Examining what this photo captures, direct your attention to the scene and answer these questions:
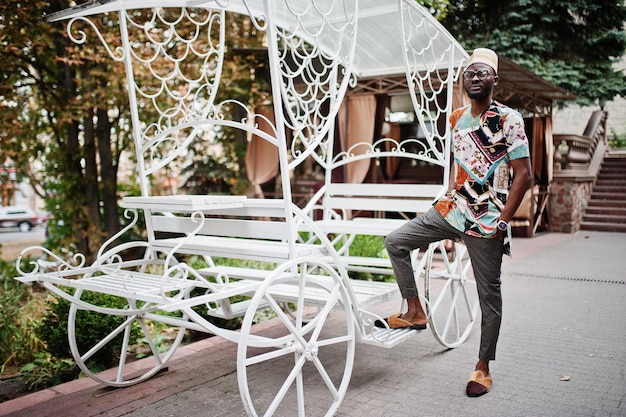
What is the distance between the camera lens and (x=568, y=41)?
17.4 m

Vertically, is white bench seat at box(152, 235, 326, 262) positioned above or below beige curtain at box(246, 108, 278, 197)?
below

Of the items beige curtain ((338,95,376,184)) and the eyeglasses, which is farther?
beige curtain ((338,95,376,184))

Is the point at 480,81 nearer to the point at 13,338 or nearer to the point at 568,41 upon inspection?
the point at 13,338

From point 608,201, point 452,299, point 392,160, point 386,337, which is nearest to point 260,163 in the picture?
point 392,160

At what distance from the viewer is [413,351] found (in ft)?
16.1

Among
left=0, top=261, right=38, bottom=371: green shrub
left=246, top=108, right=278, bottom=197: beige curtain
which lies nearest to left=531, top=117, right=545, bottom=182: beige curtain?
left=246, top=108, right=278, bottom=197: beige curtain

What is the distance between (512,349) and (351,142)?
7.69 meters

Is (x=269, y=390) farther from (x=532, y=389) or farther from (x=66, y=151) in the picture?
(x=66, y=151)

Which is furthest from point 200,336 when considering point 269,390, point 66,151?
point 66,151

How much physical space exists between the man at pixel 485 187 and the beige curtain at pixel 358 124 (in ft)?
25.4

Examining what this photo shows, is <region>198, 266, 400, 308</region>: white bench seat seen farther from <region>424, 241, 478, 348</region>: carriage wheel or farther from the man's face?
the man's face

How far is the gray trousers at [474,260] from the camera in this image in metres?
3.85

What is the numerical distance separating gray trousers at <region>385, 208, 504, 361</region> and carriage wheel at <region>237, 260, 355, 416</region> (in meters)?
0.57

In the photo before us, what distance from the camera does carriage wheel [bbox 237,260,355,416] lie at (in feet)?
10.2
